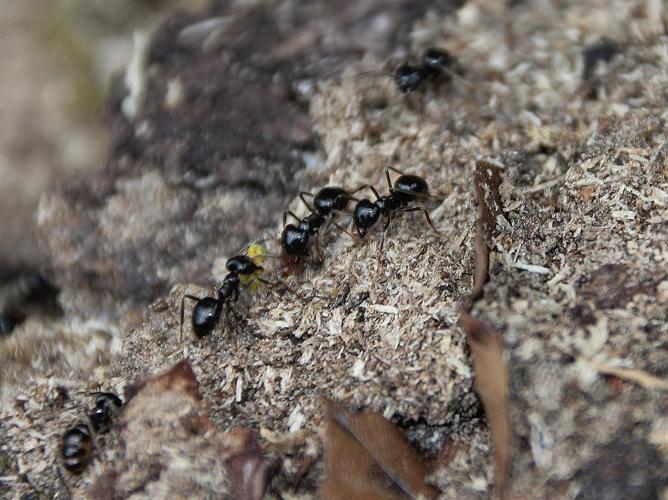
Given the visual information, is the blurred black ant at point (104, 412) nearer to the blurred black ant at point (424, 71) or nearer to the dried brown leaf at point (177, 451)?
the dried brown leaf at point (177, 451)

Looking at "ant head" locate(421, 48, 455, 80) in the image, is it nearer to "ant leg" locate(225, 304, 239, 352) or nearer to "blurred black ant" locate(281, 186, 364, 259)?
"blurred black ant" locate(281, 186, 364, 259)

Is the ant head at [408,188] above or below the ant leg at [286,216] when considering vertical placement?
above

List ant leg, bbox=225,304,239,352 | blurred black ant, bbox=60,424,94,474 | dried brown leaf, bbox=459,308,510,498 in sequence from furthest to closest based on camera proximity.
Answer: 1. ant leg, bbox=225,304,239,352
2. blurred black ant, bbox=60,424,94,474
3. dried brown leaf, bbox=459,308,510,498

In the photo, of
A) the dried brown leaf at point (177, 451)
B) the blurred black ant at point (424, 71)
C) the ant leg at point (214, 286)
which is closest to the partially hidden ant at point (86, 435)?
the dried brown leaf at point (177, 451)

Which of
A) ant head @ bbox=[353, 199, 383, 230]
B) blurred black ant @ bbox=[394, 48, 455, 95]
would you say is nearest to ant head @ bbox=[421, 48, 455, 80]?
blurred black ant @ bbox=[394, 48, 455, 95]

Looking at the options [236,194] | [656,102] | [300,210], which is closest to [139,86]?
[236,194]

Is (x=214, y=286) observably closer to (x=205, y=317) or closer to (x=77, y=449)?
(x=205, y=317)

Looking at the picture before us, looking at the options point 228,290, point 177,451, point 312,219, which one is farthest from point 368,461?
point 312,219
